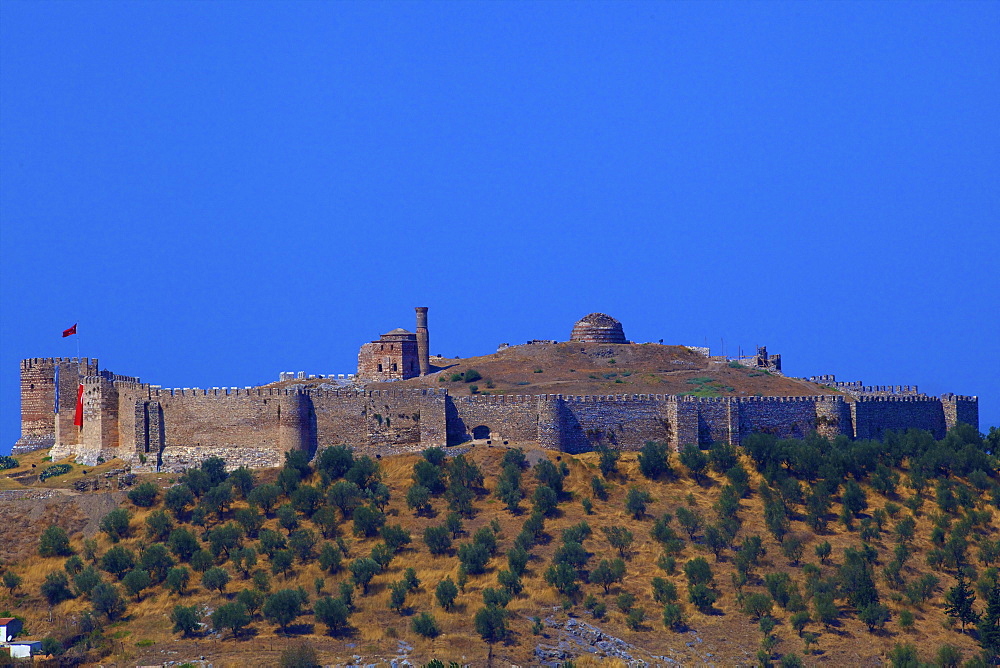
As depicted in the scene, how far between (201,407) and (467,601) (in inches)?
690

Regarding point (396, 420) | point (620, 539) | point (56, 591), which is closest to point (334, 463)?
point (396, 420)

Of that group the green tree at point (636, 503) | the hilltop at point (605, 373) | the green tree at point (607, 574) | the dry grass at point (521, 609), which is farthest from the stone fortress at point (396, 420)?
the green tree at point (607, 574)

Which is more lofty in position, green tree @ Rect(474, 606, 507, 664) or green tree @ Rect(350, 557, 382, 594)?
green tree @ Rect(350, 557, 382, 594)

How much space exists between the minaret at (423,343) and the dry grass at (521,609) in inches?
546

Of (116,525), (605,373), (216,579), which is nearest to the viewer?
(216,579)

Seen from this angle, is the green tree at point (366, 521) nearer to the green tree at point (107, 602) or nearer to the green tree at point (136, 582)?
the green tree at point (136, 582)

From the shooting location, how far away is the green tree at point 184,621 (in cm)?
5353

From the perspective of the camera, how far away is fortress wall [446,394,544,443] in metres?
64.9

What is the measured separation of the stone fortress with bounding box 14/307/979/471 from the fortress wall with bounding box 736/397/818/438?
0.15 feet

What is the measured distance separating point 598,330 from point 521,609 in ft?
94.9

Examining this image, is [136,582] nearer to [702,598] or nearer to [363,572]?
[363,572]

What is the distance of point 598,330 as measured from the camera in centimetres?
8144

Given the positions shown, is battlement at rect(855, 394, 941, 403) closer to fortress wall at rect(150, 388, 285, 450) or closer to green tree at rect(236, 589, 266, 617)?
fortress wall at rect(150, 388, 285, 450)

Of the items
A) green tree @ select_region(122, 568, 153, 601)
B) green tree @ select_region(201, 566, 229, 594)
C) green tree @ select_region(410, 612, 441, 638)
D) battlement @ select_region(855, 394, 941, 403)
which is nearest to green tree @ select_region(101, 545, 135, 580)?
green tree @ select_region(122, 568, 153, 601)
